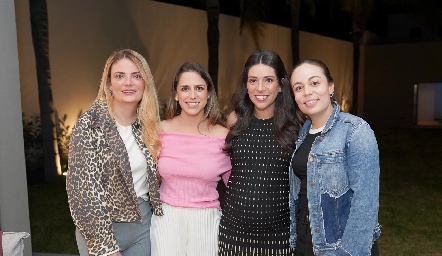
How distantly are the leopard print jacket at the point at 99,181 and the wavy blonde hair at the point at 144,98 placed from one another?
8 cm

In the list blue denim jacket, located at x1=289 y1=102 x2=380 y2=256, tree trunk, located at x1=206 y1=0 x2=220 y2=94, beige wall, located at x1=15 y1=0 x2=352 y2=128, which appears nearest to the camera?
blue denim jacket, located at x1=289 y1=102 x2=380 y2=256

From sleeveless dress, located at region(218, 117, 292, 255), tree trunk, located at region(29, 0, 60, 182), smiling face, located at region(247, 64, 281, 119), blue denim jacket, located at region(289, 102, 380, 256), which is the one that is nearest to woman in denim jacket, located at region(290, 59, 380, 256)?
blue denim jacket, located at region(289, 102, 380, 256)

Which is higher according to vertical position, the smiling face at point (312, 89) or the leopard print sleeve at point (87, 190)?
the smiling face at point (312, 89)

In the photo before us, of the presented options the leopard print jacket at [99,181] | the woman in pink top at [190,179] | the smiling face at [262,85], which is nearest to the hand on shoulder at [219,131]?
the woman in pink top at [190,179]

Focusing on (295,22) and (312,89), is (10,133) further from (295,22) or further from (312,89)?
(295,22)

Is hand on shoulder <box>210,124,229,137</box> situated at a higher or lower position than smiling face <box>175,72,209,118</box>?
lower

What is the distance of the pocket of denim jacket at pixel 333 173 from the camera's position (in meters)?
2.06

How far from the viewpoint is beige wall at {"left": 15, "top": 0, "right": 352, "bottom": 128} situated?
788 centimetres

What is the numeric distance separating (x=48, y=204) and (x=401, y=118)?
16.7 metres

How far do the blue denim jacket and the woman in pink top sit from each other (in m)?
0.66

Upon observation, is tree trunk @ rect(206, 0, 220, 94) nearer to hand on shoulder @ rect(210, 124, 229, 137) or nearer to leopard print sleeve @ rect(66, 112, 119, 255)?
hand on shoulder @ rect(210, 124, 229, 137)

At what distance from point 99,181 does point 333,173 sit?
46.2 inches

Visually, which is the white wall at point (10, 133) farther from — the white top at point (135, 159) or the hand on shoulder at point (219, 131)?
the hand on shoulder at point (219, 131)

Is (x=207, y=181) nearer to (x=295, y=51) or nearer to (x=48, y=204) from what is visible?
(x=48, y=204)
